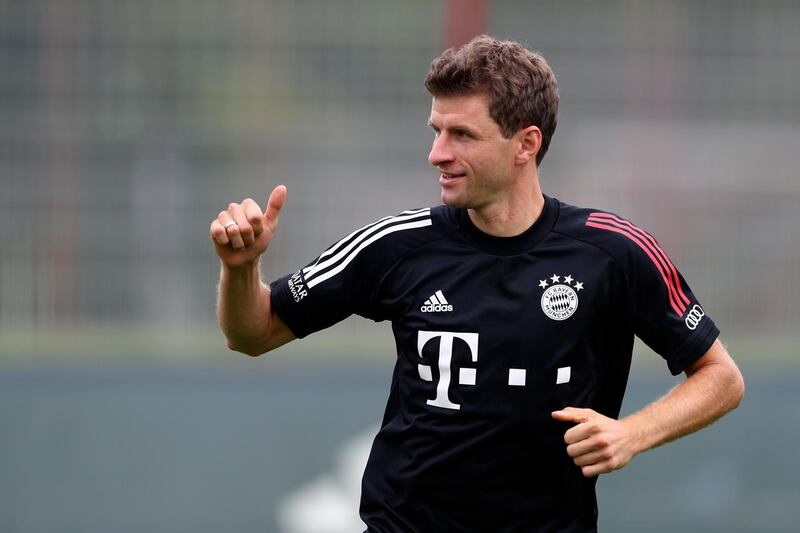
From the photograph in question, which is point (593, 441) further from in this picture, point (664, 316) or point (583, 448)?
point (664, 316)

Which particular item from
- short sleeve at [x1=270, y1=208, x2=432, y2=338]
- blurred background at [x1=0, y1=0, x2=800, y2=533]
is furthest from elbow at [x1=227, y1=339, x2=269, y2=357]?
blurred background at [x1=0, y1=0, x2=800, y2=533]

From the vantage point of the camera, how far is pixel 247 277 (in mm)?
4273

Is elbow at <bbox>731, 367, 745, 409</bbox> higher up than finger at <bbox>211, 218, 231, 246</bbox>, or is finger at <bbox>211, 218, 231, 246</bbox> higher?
finger at <bbox>211, 218, 231, 246</bbox>

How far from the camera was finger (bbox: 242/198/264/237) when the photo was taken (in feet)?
13.3

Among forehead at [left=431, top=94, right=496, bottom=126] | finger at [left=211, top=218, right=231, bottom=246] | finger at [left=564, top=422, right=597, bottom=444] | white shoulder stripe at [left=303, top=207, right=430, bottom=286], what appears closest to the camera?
finger at [left=564, top=422, right=597, bottom=444]

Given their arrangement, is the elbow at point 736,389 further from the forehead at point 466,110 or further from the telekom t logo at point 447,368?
the forehead at point 466,110

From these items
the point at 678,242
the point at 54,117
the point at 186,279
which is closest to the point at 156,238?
the point at 186,279

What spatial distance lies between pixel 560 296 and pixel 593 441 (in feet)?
1.78

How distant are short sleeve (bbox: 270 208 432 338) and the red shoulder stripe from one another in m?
0.56

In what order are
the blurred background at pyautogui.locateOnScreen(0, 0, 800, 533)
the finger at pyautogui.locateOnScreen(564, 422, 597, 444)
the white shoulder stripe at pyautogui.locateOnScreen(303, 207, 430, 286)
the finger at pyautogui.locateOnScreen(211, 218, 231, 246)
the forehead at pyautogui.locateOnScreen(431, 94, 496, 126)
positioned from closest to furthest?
the finger at pyautogui.locateOnScreen(564, 422, 597, 444), the finger at pyautogui.locateOnScreen(211, 218, 231, 246), the forehead at pyautogui.locateOnScreen(431, 94, 496, 126), the white shoulder stripe at pyautogui.locateOnScreen(303, 207, 430, 286), the blurred background at pyautogui.locateOnScreen(0, 0, 800, 533)

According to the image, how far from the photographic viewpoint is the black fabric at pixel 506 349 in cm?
420

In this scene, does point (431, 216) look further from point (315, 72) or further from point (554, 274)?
point (315, 72)

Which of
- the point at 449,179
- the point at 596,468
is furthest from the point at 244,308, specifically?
the point at 596,468

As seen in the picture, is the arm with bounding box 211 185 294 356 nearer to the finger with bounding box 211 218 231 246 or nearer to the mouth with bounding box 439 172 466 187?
the finger with bounding box 211 218 231 246
